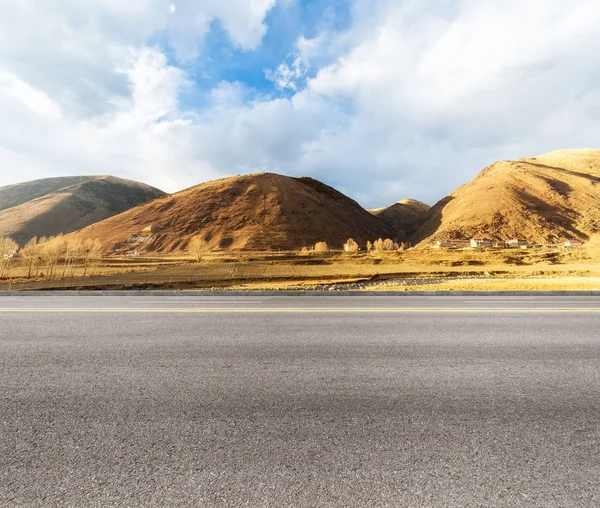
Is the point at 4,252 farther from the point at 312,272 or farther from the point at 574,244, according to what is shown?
the point at 574,244

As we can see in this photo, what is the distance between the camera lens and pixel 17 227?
155 m

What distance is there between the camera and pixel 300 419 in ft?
11.2

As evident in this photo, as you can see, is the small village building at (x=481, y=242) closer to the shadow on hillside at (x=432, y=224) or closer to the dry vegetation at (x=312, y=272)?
the shadow on hillside at (x=432, y=224)

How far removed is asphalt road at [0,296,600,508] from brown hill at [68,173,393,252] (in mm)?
106648

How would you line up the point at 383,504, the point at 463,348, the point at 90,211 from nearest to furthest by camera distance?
the point at 383,504, the point at 463,348, the point at 90,211

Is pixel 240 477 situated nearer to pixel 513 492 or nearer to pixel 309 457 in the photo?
pixel 309 457

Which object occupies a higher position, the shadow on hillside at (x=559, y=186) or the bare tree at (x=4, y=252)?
the shadow on hillside at (x=559, y=186)

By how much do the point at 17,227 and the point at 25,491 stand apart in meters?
196

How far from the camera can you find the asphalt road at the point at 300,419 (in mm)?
2443

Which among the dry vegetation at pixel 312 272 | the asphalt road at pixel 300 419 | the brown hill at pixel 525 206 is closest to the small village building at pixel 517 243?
the brown hill at pixel 525 206

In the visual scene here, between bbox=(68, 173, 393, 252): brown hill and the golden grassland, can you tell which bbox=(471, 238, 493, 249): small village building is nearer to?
bbox=(68, 173, 393, 252): brown hill

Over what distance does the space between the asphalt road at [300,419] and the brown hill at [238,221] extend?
10665cm

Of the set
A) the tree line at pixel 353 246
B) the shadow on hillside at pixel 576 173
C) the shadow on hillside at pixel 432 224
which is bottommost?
the tree line at pixel 353 246

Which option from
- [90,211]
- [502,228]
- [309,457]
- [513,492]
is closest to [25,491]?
[309,457]
